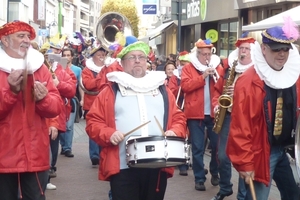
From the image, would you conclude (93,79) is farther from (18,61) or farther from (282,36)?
(282,36)

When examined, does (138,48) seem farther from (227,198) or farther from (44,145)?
(227,198)

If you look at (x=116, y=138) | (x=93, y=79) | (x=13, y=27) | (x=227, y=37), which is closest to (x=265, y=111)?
(x=116, y=138)

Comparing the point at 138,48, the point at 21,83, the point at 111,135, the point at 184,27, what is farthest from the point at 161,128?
the point at 184,27

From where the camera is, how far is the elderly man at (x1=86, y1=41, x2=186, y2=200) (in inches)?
206

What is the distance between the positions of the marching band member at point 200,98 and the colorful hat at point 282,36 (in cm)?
325

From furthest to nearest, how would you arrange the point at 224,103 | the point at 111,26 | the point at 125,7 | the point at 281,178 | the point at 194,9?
the point at 125,7
the point at 194,9
the point at 111,26
the point at 224,103
the point at 281,178

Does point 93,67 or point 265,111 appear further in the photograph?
point 93,67

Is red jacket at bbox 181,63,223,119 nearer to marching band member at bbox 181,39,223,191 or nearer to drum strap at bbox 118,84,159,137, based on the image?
marching band member at bbox 181,39,223,191

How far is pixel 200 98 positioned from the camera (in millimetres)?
8570

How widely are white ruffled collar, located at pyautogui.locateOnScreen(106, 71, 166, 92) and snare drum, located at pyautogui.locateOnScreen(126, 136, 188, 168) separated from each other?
0.53 meters

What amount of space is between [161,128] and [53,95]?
93 cm

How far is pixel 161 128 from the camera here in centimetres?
523

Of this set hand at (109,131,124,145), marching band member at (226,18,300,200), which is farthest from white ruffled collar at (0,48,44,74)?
marching band member at (226,18,300,200)

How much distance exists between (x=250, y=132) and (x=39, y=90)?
1.66 m
